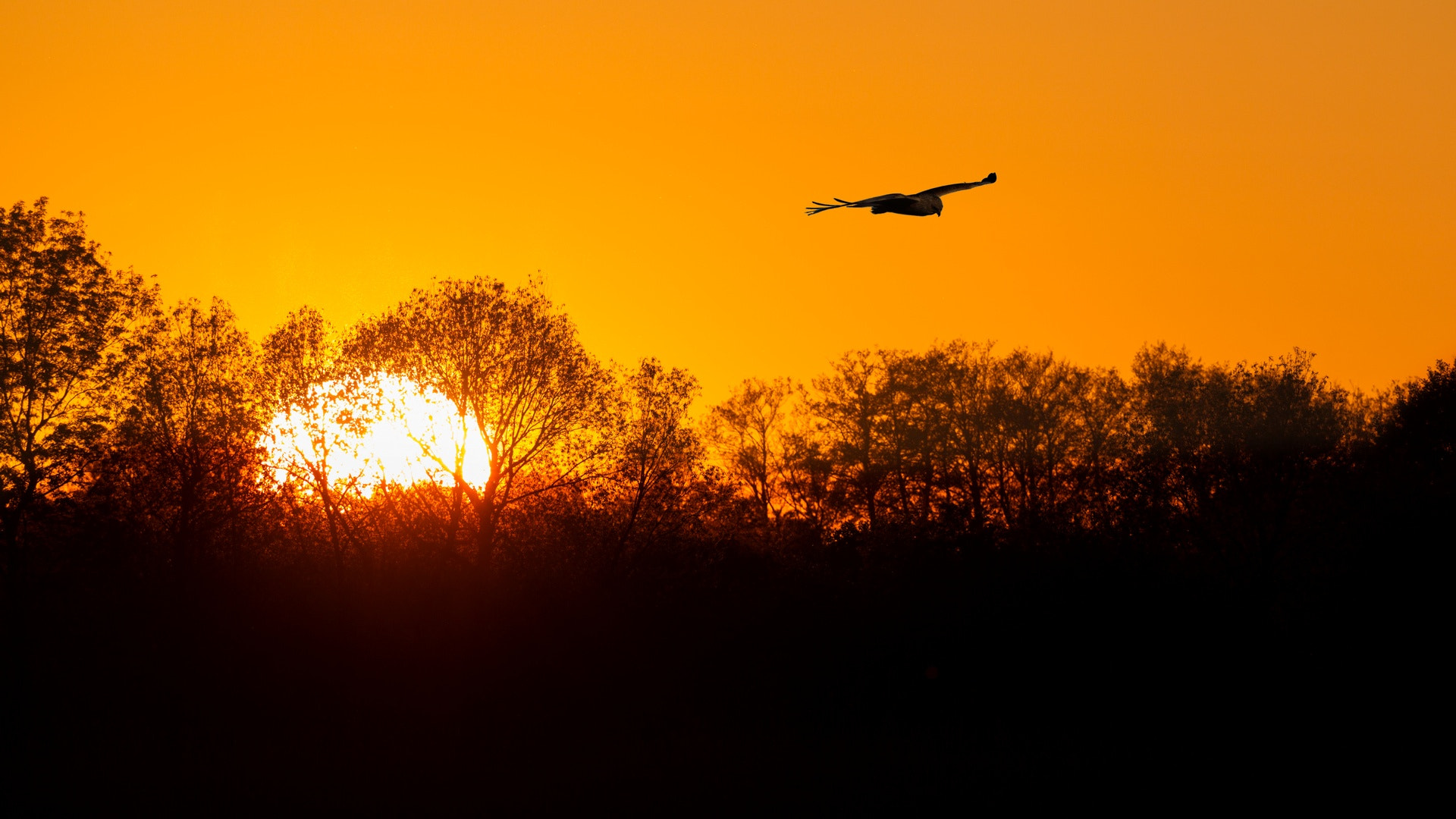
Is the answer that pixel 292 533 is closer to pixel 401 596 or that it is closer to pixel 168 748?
pixel 401 596

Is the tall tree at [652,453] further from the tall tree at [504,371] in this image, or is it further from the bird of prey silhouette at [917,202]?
the bird of prey silhouette at [917,202]

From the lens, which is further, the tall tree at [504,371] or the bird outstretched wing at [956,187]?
the tall tree at [504,371]

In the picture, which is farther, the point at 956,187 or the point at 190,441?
the point at 190,441

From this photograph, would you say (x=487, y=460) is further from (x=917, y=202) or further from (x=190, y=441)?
(x=917, y=202)

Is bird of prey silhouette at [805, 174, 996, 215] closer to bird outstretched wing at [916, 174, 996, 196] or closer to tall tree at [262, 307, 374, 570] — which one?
bird outstretched wing at [916, 174, 996, 196]

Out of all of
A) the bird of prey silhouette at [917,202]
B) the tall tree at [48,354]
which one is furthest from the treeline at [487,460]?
the bird of prey silhouette at [917,202]

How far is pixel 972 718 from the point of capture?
49781 mm

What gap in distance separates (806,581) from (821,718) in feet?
22.8

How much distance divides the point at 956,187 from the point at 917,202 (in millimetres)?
882

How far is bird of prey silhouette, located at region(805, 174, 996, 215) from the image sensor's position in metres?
29.0

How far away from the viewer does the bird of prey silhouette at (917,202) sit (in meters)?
29.0

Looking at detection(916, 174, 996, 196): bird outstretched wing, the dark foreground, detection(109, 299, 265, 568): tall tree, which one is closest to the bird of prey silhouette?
detection(916, 174, 996, 196): bird outstretched wing

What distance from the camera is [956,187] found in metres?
29.4

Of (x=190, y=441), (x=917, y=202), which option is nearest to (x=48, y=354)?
(x=190, y=441)
